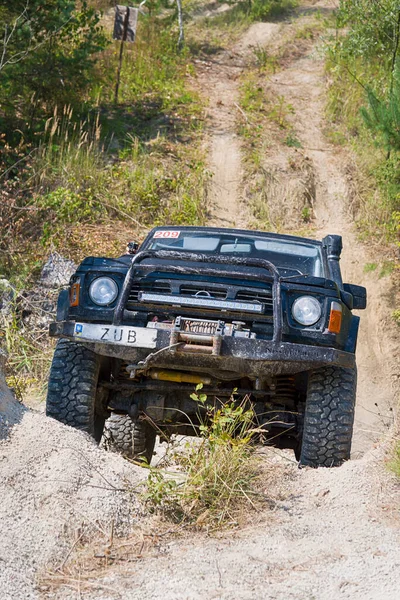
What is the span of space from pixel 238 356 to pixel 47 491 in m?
1.36

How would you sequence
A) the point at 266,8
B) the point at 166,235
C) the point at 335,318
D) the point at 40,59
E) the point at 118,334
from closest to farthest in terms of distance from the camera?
1. the point at 118,334
2. the point at 335,318
3. the point at 166,235
4. the point at 40,59
5. the point at 266,8

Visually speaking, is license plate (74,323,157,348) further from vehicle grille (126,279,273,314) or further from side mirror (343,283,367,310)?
side mirror (343,283,367,310)

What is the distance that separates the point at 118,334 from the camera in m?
5.21

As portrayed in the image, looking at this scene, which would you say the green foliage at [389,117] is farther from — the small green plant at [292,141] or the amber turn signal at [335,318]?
the amber turn signal at [335,318]

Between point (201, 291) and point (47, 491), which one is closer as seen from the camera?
point (47, 491)

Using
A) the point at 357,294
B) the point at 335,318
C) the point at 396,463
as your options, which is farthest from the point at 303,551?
the point at 357,294

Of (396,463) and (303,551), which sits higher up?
(396,463)

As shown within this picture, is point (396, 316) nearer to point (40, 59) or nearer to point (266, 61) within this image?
point (40, 59)

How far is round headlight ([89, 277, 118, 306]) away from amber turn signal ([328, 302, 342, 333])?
1323mm

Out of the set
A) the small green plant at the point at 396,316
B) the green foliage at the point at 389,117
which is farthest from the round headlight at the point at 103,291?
the green foliage at the point at 389,117

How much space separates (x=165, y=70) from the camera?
63.3 ft

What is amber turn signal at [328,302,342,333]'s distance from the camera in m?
5.35

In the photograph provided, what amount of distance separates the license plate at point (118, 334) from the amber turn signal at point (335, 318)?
1.06 meters

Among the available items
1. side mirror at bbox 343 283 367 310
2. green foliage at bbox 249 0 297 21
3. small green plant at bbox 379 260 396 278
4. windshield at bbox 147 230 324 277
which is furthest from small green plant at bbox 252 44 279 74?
side mirror at bbox 343 283 367 310
